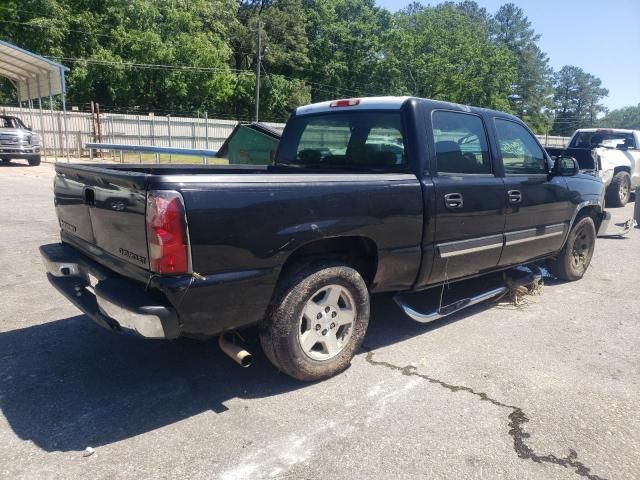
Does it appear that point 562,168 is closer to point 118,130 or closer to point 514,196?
point 514,196

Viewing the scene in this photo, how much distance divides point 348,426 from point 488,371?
4.24 feet

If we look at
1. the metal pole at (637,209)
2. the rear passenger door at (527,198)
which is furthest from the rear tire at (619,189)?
the rear passenger door at (527,198)

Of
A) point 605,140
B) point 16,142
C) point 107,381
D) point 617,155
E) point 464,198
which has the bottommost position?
point 107,381

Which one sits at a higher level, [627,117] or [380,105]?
[627,117]

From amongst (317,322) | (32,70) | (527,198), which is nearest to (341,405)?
(317,322)

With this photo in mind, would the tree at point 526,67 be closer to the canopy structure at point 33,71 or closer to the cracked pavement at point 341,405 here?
the canopy structure at point 33,71

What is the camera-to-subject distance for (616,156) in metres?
12.8

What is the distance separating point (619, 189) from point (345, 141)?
11342 millimetres

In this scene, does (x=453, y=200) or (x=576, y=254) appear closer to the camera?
(x=453, y=200)

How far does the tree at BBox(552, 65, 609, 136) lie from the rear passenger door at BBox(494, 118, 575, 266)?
113m

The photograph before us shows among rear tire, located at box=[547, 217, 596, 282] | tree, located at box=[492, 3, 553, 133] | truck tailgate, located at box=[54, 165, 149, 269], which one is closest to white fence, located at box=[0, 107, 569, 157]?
rear tire, located at box=[547, 217, 596, 282]

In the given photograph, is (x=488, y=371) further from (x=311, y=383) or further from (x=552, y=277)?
(x=552, y=277)

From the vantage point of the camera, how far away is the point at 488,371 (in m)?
3.64

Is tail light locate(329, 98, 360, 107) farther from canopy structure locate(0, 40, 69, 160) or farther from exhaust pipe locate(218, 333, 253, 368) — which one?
canopy structure locate(0, 40, 69, 160)
